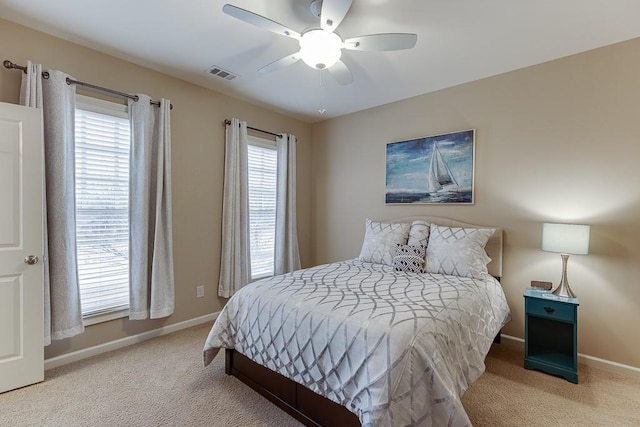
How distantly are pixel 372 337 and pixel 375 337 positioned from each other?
0.02 metres

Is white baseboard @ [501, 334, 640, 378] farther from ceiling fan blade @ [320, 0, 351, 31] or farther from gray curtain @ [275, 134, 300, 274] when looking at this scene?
ceiling fan blade @ [320, 0, 351, 31]

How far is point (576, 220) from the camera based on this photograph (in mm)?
2732

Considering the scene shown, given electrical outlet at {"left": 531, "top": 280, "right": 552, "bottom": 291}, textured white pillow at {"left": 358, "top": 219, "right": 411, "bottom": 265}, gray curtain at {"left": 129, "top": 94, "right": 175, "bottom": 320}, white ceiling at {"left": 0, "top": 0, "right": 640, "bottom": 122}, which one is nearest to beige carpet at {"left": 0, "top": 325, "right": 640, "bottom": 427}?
gray curtain at {"left": 129, "top": 94, "right": 175, "bottom": 320}

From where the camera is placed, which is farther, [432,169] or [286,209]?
[286,209]

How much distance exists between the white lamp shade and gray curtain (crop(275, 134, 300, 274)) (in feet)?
9.75

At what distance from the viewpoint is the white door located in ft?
7.16

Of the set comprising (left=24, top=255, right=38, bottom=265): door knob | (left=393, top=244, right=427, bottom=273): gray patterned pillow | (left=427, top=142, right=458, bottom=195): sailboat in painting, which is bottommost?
(left=393, top=244, right=427, bottom=273): gray patterned pillow

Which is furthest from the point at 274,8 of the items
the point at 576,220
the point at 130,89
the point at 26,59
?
the point at 576,220

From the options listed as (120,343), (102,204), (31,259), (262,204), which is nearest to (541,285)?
(262,204)


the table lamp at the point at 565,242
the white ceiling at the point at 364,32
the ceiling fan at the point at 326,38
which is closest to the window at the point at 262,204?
the white ceiling at the point at 364,32

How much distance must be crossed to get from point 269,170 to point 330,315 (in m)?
2.85

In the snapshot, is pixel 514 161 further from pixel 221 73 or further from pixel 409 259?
pixel 221 73

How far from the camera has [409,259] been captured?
299 cm

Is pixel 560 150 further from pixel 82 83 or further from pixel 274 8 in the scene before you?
pixel 82 83
